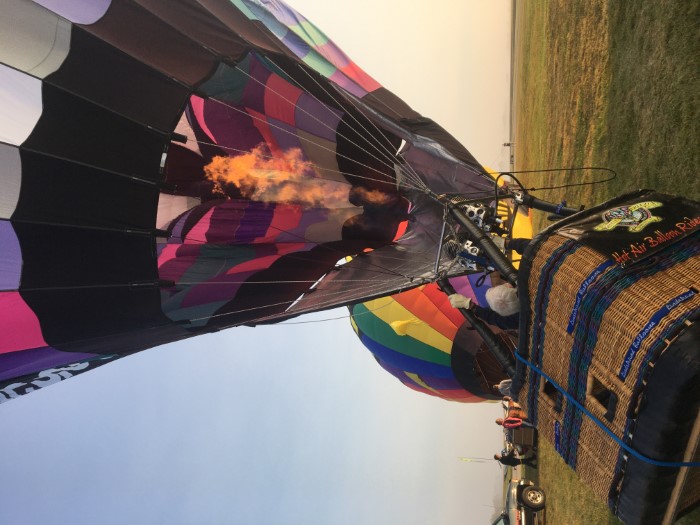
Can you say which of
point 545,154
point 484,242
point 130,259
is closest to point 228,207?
point 130,259

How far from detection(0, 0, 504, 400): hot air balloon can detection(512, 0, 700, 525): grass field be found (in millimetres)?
994

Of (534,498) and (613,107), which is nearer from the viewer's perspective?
(613,107)

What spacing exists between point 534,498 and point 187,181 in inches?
178

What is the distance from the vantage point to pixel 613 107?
3986mm

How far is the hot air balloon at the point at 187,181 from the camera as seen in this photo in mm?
2730

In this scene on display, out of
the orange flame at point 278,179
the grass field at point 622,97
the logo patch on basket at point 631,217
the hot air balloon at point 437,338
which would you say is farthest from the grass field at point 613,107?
the orange flame at point 278,179

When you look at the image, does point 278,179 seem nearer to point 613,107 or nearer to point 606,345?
point 606,345

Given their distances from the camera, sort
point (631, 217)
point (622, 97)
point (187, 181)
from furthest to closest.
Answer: point (622, 97)
point (187, 181)
point (631, 217)

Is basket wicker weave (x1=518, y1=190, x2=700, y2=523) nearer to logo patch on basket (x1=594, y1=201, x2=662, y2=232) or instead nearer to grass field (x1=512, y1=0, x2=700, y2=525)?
logo patch on basket (x1=594, y1=201, x2=662, y2=232)

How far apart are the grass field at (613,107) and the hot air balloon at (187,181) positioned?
0.99m

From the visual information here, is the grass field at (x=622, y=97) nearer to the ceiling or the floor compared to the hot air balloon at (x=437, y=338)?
nearer to the ceiling

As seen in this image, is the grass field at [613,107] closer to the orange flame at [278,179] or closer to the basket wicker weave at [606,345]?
the basket wicker weave at [606,345]

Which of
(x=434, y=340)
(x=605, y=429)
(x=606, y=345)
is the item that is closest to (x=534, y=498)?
(x=434, y=340)

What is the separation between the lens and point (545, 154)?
262 inches
